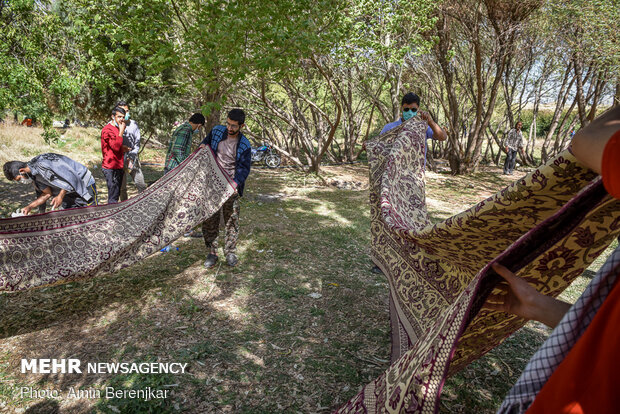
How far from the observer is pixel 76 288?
4145 millimetres

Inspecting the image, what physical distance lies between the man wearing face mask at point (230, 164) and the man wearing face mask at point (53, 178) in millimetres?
1615

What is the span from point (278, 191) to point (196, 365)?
7329 mm

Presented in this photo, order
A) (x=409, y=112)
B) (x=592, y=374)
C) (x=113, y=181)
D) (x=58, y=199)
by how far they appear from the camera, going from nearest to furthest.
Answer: (x=592, y=374)
(x=58, y=199)
(x=409, y=112)
(x=113, y=181)

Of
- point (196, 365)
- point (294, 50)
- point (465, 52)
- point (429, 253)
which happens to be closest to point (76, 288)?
point (196, 365)

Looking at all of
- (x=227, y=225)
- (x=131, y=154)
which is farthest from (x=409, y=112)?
(x=131, y=154)

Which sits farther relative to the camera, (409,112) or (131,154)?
(131,154)

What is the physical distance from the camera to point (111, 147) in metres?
5.48

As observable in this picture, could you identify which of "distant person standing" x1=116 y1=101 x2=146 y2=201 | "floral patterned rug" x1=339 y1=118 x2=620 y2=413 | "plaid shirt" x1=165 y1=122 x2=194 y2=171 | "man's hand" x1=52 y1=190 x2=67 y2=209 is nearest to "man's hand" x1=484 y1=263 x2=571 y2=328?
"floral patterned rug" x1=339 y1=118 x2=620 y2=413

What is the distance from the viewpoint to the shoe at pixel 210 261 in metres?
4.76

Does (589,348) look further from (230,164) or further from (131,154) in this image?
(131,154)

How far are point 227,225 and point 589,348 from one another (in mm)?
4243

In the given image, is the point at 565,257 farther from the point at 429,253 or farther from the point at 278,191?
the point at 278,191

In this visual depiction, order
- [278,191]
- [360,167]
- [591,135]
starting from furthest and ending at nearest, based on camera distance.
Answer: [360,167] → [278,191] → [591,135]

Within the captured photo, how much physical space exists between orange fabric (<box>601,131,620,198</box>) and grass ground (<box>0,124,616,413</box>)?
2321 millimetres
